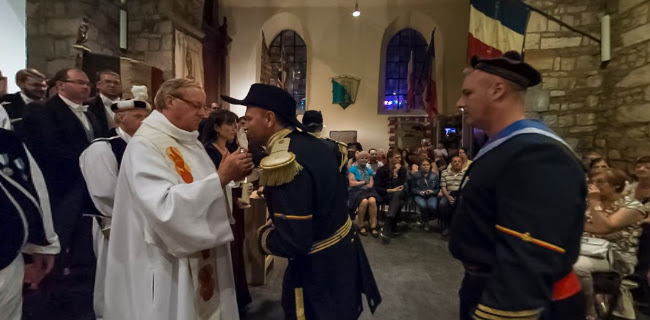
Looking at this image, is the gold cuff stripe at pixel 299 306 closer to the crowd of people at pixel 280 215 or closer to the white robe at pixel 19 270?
the crowd of people at pixel 280 215

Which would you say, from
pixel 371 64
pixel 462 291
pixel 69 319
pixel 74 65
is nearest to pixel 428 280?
pixel 462 291

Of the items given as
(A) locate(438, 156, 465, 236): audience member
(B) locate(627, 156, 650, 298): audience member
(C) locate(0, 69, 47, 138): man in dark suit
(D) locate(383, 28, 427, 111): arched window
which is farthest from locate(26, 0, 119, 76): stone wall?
(D) locate(383, 28, 427, 111): arched window

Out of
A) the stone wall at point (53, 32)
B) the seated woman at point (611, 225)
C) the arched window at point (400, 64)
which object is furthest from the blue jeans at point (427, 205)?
the arched window at point (400, 64)

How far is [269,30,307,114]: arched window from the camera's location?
41.9 feet

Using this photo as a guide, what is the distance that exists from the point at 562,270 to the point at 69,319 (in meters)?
3.48

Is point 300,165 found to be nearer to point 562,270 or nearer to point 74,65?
point 562,270

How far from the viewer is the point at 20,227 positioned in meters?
1.57

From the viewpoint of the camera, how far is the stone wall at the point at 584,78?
5.48 meters

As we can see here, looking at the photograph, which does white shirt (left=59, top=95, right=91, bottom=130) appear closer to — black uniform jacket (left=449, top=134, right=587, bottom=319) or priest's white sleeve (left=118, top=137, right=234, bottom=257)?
priest's white sleeve (left=118, top=137, right=234, bottom=257)

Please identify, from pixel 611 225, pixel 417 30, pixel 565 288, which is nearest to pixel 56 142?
pixel 565 288

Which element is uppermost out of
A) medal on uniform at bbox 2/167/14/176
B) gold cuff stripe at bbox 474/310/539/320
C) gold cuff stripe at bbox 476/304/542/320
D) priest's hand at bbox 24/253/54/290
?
medal on uniform at bbox 2/167/14/176

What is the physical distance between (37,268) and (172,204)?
0.89 m

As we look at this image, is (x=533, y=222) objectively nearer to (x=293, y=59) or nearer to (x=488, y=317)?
(x=488, y=317)

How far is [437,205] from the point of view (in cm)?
635
